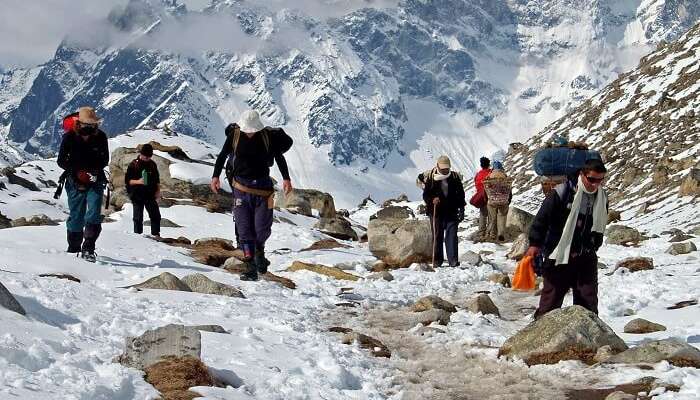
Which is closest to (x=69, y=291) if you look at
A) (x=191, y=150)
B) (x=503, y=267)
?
(x=503, y=267)

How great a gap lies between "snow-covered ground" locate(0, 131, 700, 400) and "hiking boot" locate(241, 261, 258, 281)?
0.30 meters

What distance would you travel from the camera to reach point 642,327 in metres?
8.62

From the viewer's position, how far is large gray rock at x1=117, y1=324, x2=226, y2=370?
5.84 m

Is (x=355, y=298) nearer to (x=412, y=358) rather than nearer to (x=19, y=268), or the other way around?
(x=412, y=358)

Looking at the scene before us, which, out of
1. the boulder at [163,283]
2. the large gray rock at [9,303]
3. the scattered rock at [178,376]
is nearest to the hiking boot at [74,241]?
the boulder at [163,283]

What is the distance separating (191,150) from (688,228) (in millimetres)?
23766

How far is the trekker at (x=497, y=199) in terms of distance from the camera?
797 inches

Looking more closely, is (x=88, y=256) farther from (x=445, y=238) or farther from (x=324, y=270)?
(x=445, y=238)

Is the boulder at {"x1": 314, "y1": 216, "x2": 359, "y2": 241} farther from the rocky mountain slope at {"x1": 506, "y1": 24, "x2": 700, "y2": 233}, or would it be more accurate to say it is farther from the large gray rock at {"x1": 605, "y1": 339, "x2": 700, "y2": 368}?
the large gray rock at {"x1": 605, "y1": 339, "x2": 700, "y2": 368}

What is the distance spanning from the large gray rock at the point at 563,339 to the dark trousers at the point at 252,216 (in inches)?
206

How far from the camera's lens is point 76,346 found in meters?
6.04

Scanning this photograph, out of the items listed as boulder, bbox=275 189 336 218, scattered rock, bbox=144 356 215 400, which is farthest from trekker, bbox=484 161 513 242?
scattered rock, bbox=144 356 215 400

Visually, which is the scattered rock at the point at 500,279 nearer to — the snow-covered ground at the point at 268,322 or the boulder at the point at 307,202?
the snow-covered ground at the point at 268,322

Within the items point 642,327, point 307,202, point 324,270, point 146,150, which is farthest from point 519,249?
point 307,202
